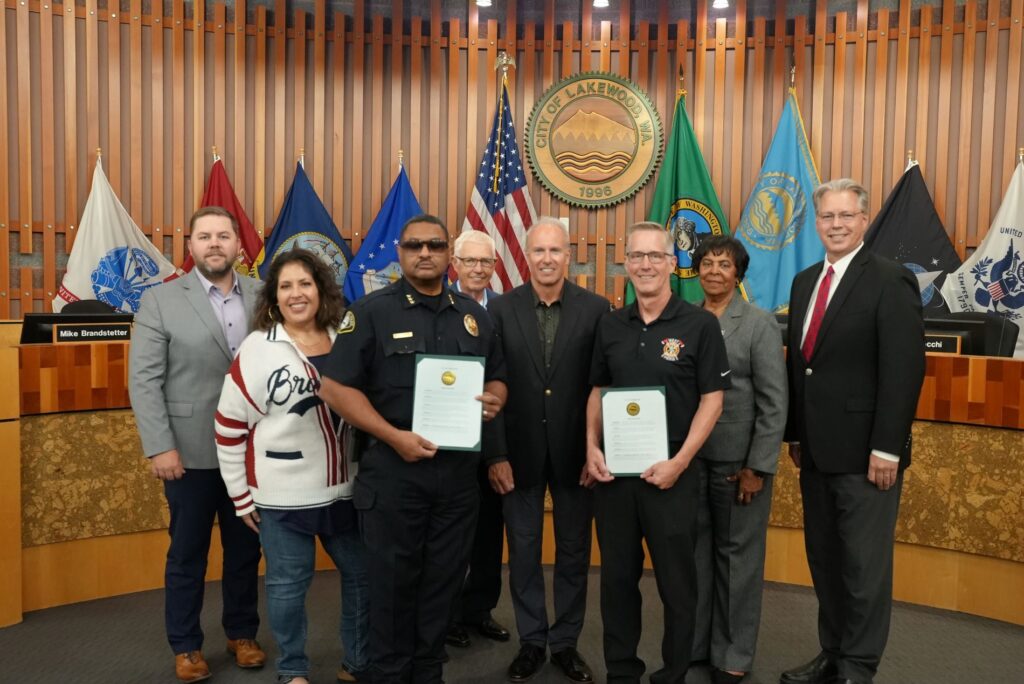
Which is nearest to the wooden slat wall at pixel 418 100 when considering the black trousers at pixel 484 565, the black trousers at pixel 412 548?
the black trousers at pixel 484 565

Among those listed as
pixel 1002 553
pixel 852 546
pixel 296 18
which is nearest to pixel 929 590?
pixel 1002 553

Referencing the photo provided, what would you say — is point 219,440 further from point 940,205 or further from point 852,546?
point 940,205

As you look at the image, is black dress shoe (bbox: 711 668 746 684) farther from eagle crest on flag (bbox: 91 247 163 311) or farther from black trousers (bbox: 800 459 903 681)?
eagle crest on flag (bbox: 91 247 163 311)

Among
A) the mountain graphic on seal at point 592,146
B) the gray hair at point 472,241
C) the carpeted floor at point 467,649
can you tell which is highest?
the mountain graphic on seal at point 592,146

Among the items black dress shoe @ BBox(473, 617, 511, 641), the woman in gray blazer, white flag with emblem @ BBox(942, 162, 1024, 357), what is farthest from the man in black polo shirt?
white flag with emblem @ BBox(942, 162, 1024, 357)

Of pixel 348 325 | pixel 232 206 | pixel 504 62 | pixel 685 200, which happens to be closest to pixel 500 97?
pixel 504 62

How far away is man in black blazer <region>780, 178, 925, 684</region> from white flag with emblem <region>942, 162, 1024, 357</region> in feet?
10.6

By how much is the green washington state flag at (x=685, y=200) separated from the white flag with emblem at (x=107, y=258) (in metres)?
3.75

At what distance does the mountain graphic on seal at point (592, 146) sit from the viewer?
20.2 ft

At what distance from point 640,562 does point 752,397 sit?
0.75 meters

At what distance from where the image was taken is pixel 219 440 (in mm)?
2559

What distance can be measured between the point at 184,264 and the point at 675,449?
14.3 feet

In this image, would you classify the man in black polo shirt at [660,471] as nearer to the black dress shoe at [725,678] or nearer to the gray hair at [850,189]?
the black dress shoe at [725,678]

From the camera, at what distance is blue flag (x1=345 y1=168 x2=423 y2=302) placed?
19.5 ft
